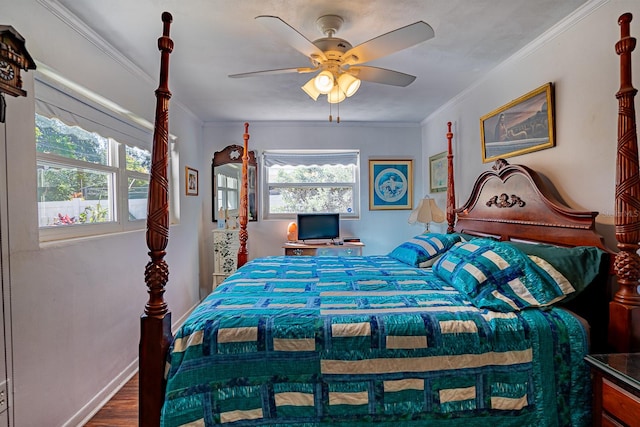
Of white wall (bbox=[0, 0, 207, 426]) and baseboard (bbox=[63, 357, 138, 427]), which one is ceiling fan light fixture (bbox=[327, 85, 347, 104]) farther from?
baseboard (bbox=[63, 357, 138, 427])

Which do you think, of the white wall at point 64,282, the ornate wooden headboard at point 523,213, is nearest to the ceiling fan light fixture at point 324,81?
the white wall at point 64,282

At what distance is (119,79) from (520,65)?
2995 millimetres

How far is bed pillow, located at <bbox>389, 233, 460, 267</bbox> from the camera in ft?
8.06

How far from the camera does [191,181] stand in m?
3.90

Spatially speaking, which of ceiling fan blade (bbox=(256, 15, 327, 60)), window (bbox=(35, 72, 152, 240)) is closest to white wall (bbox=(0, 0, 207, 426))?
window (bbox=(35, 72, 152, 240))

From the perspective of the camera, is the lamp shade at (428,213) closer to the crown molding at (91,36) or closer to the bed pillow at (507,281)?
the bed pillow at (507,281)

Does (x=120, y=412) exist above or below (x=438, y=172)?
below

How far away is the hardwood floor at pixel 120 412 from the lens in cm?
194

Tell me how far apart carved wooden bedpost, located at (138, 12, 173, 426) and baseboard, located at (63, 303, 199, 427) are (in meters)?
1.01

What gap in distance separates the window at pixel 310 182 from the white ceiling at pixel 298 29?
4.05ft

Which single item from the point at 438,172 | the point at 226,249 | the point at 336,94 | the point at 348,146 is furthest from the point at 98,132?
the point at 438,172

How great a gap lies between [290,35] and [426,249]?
1767mm

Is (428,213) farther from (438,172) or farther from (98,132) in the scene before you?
(98,132)

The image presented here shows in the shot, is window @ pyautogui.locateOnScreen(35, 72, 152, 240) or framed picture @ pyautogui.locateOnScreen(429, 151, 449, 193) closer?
window @ pyautogui.locateOnScreen(35, 72, 152, 240)
